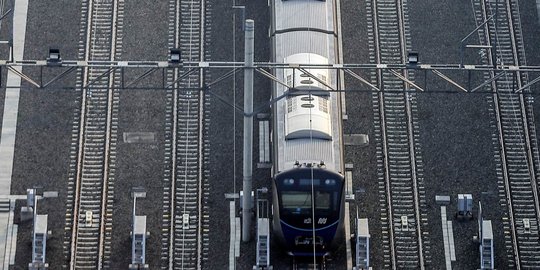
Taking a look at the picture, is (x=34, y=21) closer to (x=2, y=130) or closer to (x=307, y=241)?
(x=2, y=130)

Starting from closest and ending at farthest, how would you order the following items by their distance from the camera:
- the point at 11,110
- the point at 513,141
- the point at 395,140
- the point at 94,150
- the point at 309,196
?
the point at 309,196 < the point at 94,150 < the point at 395,140 < the point at 513,141 < the point at 11,110

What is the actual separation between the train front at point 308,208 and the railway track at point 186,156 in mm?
6275

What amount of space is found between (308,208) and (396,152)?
1195 centimetres

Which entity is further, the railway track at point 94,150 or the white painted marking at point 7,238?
the railway track at point 94,150

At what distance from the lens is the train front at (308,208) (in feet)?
278

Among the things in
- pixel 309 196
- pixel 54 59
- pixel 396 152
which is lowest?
pixel 309 196

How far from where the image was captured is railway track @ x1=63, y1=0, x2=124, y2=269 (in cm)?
9081

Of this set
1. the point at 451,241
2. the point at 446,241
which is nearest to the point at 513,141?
the point at 451,241

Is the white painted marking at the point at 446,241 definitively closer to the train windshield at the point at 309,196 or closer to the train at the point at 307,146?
the train at the point at 307,146

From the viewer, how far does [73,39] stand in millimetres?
99625

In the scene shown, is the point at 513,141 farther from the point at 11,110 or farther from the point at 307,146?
the point at 11,110

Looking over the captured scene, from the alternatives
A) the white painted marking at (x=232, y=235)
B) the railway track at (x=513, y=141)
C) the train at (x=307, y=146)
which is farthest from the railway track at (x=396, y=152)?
the white painted marking at (x=232, y=235)

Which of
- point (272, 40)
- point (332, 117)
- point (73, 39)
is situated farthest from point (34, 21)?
point (332, 117)

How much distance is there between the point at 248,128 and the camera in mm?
82562
